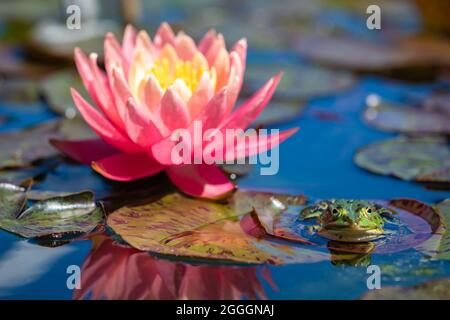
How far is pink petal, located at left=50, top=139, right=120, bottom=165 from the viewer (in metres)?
1.76

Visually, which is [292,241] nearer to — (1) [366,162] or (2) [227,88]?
(2) [227,88]

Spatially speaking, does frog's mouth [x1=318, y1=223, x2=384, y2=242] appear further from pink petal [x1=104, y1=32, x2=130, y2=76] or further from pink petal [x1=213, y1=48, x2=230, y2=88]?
pink petal [x1=104, y1=32, x2=130, y2=76]

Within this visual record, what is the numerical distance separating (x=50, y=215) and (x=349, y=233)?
683 millimetres

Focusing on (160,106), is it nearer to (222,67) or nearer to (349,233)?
(222,67)

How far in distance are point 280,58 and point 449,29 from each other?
96 centimetres

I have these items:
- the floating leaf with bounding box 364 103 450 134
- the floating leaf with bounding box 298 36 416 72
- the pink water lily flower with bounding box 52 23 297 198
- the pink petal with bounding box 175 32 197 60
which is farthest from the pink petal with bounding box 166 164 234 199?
the floating leaf with bounding box 298 36 416 72

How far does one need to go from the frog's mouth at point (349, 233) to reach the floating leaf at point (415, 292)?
0.18 m

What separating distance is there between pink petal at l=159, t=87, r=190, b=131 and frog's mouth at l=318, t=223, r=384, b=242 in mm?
405

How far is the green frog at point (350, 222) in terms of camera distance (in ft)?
4.60

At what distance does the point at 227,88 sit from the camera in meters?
1.54

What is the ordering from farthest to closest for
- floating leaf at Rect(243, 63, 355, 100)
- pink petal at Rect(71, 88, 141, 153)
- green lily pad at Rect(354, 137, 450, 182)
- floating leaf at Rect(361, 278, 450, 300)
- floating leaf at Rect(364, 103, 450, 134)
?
floating leaf at Rect(243, 63, 355, 100) → floating leaf at Rect(364, 103, 450, 134) → green lily pad at Rect(354, 137, 450, 182) → pink petal at Rect(71, 88, 141, 153) → floating leaf at Rect(361, 278, 450, 300)

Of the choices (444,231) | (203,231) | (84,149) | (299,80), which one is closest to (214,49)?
(84,149)
